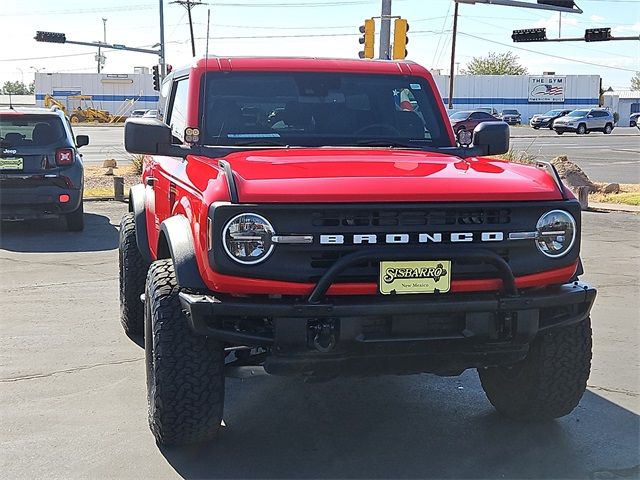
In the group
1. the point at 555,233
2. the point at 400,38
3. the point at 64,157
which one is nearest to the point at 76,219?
the point at 64,157

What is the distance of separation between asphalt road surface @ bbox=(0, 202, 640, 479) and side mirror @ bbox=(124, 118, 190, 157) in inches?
56.9

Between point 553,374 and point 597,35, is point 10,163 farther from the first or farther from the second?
point 597,35

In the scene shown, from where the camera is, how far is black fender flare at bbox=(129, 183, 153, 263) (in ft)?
18.6

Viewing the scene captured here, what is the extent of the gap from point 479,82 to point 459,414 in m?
69.9

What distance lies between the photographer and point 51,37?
40344 mm

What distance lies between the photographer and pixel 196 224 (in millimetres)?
3869

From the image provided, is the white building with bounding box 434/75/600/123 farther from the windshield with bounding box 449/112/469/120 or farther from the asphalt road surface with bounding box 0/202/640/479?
the asphalt road surface with bounding box 0/202/640/479

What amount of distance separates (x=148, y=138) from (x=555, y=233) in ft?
7.24

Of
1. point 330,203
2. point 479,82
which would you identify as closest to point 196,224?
point 330,203

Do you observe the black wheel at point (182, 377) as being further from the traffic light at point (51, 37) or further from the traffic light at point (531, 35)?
the traffic light at point (51, 37)

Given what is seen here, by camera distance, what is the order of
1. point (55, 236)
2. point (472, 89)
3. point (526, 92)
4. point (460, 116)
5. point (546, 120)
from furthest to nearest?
point (526, 92) → point (472, 89) → point (546, 120) → point (460, 116) → point (55, 236)

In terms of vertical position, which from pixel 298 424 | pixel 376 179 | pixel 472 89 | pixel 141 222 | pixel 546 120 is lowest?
pixel 298 424

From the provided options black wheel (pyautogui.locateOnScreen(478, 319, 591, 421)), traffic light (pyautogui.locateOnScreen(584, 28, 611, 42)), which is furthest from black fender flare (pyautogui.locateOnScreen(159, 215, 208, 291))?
traffic light (pyautogui.locateOnScreen(584, 28, 611, 42))

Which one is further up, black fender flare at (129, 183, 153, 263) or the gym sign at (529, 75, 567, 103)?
the gym sign at (529, 75, 567, 103)
